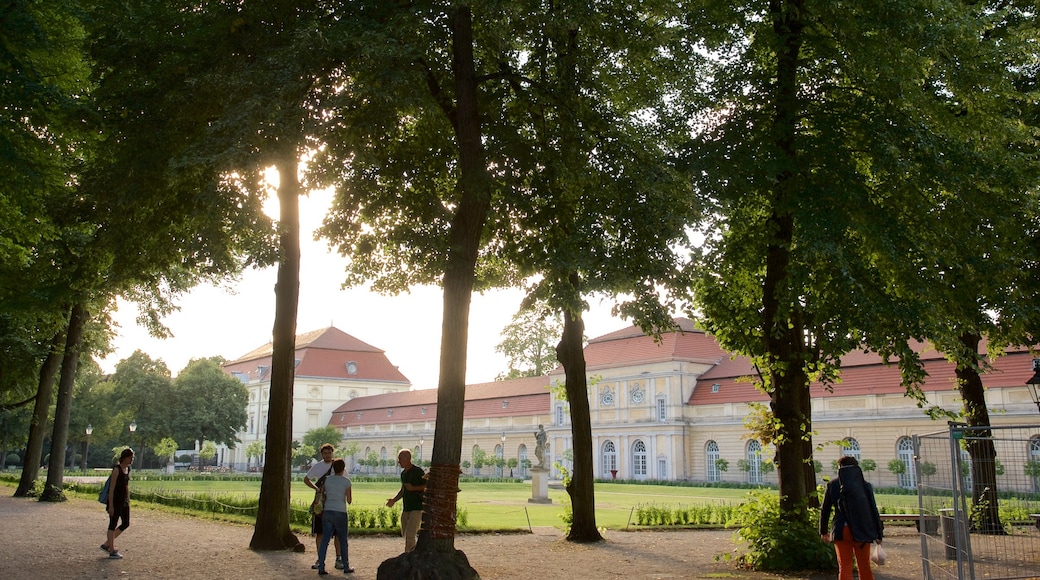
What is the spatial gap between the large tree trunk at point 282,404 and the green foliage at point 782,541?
6519mm

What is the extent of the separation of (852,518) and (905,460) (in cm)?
3961

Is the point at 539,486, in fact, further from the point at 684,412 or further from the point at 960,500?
the point at 684,412

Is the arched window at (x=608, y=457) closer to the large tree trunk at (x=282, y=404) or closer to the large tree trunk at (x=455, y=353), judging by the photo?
the large tree trunk at (x=282, y=404)

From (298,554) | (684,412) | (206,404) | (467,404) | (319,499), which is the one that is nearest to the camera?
(319,499)

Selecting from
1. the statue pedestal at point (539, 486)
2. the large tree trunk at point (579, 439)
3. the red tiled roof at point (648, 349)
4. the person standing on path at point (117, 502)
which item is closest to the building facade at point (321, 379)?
the red tiled roof at point (648, 349)

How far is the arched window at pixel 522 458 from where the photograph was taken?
63.5 meters

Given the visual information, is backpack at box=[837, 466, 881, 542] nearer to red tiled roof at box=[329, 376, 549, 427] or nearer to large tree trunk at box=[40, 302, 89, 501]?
large tree trunk at box=[40, 302, 89, 501]

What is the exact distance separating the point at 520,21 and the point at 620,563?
7.62 m

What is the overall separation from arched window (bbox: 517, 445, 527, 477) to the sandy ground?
46040mm

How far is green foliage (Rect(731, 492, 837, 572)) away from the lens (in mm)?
11258

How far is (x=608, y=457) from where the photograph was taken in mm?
62719

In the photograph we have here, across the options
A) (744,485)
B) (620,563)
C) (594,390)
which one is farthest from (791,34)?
(594,390)

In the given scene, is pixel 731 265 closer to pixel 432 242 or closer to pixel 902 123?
pixel 902 123

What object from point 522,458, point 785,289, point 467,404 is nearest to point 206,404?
point 467,404
